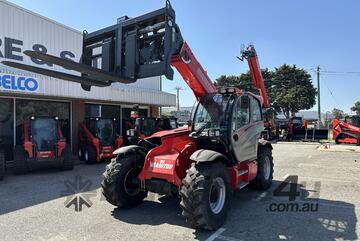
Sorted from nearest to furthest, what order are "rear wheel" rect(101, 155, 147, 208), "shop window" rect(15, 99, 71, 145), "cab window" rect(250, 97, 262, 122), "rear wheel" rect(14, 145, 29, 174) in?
"rear wheel" rect(101, 155, 147, 208) < "cab window" rect(250, 97, 262, 122) < "rear wheel" rect(14, 145, 29, 174) < "shop window" rect(15, 99, 71, 145)

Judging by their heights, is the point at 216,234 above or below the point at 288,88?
below

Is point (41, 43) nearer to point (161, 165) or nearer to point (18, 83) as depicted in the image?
point (18, 83)

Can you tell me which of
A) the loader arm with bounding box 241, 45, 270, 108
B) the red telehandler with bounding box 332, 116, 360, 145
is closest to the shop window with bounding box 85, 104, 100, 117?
the loader arm with bounding box 241, 45, 270, 108

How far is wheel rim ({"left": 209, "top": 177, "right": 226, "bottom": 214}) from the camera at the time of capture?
5.49 meters

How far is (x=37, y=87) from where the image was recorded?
1280 centimetres

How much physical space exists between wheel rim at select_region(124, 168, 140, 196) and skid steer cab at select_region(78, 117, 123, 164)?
6.85m

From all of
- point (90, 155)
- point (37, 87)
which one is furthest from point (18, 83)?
point (90, 155)

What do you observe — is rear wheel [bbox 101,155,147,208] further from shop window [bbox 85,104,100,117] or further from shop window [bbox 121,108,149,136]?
shop window [bbox 85,104,100,117]

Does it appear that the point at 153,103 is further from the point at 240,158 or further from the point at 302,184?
the point at 240,158

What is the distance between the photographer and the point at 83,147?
13844 mm

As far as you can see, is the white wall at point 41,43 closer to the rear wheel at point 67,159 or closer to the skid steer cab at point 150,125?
the skid steer cab at point 150,125

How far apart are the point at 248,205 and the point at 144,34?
13.3ft

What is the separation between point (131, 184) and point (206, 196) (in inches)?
79.2

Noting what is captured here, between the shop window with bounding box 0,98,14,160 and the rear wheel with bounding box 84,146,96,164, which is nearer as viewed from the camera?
the rear wheel with bounding box 84,146,96,164
